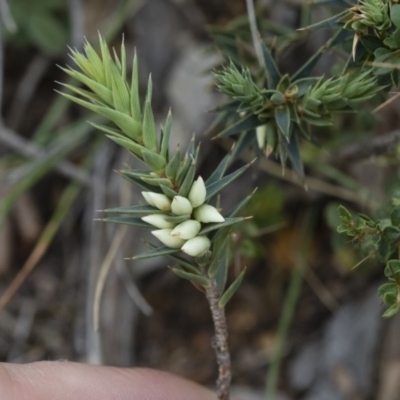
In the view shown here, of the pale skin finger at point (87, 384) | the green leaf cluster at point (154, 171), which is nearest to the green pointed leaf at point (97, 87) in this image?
the green leaf cluster at point (154, 171)

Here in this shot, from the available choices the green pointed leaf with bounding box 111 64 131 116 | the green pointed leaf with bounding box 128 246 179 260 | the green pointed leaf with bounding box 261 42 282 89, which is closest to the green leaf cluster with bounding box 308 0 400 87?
the green pointed leaf with bounding box 261 42 282 89

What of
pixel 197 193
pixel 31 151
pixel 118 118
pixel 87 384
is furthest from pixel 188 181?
pixel 31 151

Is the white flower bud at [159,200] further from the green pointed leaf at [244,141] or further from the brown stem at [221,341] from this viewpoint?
the green pointed leaf at [244,141]

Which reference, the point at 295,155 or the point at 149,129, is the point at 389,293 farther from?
the point at 149,129

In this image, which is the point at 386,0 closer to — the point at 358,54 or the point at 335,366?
the point at 358,54

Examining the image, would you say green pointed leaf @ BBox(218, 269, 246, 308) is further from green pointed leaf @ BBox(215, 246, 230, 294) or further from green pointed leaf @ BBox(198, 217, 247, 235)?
green pointed leaf @ BBox(198, 217, 247, 235)
